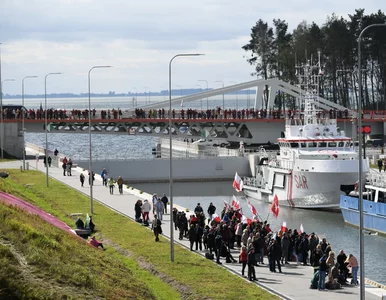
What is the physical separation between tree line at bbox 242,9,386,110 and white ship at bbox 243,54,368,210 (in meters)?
43.5

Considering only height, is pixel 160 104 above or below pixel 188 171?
above

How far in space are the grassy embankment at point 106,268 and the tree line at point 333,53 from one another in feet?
261

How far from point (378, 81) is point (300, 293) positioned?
96913 millimetres

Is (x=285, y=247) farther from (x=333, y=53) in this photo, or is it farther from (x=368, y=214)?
(x=333, y=53)

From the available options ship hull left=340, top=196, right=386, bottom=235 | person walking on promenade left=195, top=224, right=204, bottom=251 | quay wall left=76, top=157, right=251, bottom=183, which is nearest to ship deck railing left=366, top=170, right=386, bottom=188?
ship hull left=340, top=196, right=386, bottom=235

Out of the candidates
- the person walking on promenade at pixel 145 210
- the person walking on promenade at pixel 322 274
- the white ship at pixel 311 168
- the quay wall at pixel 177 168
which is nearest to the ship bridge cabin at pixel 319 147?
the white ship at pixel 311 168

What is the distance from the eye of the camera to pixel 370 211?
5094 cm

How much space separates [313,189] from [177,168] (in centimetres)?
2383

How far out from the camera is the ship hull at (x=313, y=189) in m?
62.2

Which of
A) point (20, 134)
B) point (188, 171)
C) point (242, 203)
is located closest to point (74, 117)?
point (20, 134)

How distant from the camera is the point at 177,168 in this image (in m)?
85.5

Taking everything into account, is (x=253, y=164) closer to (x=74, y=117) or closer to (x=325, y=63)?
(x=74, y=117)

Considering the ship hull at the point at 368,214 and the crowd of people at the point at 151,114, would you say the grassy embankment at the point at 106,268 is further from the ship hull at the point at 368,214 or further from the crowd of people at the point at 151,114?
the crowd of people at the point at 151,114

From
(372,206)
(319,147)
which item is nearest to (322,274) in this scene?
(372,206)
